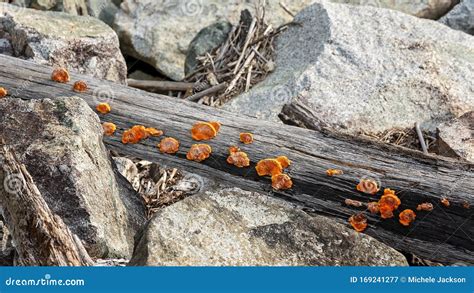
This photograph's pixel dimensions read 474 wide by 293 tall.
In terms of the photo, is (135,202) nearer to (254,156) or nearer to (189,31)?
(254,156)

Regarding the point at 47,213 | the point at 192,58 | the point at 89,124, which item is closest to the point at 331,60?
the point at 192,58

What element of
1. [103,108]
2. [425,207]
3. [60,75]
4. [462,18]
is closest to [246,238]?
[425,207]

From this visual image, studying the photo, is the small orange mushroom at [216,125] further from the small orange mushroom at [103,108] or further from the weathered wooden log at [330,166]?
the small orange mushroom at [103,108]

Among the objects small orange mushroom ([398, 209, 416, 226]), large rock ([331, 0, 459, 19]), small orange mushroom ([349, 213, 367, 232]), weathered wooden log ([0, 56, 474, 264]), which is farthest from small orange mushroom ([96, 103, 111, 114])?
large rock ([331, 0, 459, 19])

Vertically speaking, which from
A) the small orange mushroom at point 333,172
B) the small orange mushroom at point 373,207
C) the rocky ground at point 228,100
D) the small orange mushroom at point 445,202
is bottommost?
the rocky ground at point 228,100

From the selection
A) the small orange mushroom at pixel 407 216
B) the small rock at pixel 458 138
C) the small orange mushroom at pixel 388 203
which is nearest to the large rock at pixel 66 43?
the small rock at pixel 458 138

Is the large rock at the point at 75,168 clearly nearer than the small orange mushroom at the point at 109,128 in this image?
Yes

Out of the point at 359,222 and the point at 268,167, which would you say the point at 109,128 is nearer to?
the point at 268,167
